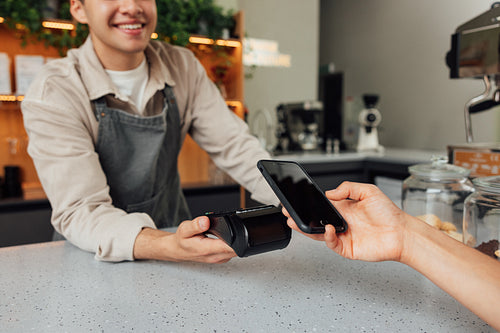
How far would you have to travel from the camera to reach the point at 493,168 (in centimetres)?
110

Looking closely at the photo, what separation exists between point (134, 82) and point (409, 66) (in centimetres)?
372

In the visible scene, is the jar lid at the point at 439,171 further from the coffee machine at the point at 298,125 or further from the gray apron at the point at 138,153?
the coffee machine at the point at 298,125

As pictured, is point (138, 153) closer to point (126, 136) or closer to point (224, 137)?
point (126, 136)

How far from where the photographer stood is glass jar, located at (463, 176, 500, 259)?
2.24 ft

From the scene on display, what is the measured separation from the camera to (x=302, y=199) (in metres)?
0.64

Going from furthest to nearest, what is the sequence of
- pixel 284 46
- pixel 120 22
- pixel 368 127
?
pixel 284 46
pixel 368 127
pixel 120 22

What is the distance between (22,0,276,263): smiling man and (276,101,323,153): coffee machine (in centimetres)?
213

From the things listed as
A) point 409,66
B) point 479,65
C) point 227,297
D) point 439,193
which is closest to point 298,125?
point 409,66

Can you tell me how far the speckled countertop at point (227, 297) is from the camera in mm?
554

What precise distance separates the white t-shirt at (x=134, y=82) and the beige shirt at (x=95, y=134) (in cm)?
3

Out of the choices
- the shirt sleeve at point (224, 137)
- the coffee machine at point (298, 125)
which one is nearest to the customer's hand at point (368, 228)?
the shirt sleeve at point (224, 137)

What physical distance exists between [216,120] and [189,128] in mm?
136

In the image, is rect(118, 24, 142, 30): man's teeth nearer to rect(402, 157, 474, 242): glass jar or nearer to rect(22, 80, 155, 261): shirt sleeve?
rect(22, 80, 155, 261): shirt sleeve

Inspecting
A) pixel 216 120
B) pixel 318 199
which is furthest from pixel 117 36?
pixel 318 199
